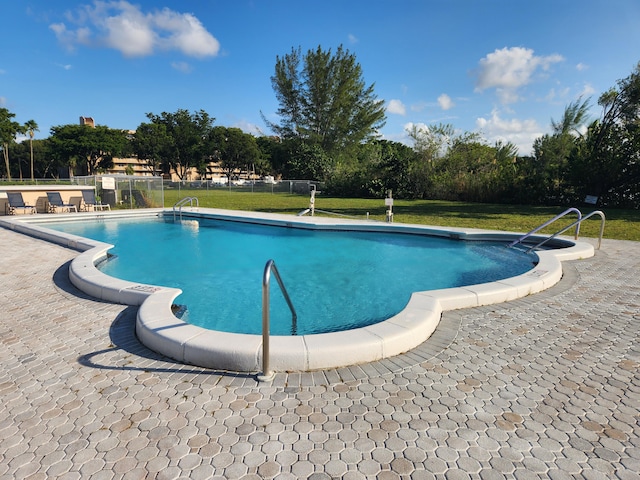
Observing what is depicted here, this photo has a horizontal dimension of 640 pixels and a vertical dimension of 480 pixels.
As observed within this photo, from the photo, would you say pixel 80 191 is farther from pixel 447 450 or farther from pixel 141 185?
pixel 447 450

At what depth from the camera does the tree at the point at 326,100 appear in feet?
135

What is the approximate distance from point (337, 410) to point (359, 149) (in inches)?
1667

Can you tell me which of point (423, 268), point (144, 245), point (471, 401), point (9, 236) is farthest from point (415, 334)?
point (9, 236)

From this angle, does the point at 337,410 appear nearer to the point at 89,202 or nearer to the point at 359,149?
the point at 89,202

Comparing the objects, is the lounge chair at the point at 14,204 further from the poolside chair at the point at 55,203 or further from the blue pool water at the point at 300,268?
the blue pool water at the point at 300,268

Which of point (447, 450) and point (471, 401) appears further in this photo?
point (471, 401)

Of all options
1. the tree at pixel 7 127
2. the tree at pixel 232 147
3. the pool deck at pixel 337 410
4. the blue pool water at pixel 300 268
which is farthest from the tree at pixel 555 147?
the tree at pixel 7 127

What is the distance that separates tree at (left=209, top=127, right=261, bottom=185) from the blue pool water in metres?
48.6

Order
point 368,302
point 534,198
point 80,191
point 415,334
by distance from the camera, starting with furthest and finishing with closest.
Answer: point 534,198 → point 80,191 → point 368,302 → point 415,334

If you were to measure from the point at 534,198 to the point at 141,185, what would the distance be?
22.2 m

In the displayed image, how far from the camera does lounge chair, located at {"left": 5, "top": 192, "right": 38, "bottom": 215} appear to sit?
1569cm

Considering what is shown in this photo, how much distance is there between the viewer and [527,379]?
3193 millimetres

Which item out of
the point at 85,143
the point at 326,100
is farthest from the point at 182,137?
the point at 326,100

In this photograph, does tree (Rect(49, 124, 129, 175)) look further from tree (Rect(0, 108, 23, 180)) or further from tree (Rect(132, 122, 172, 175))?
tree (Rect(0, 108, 23, 180))
